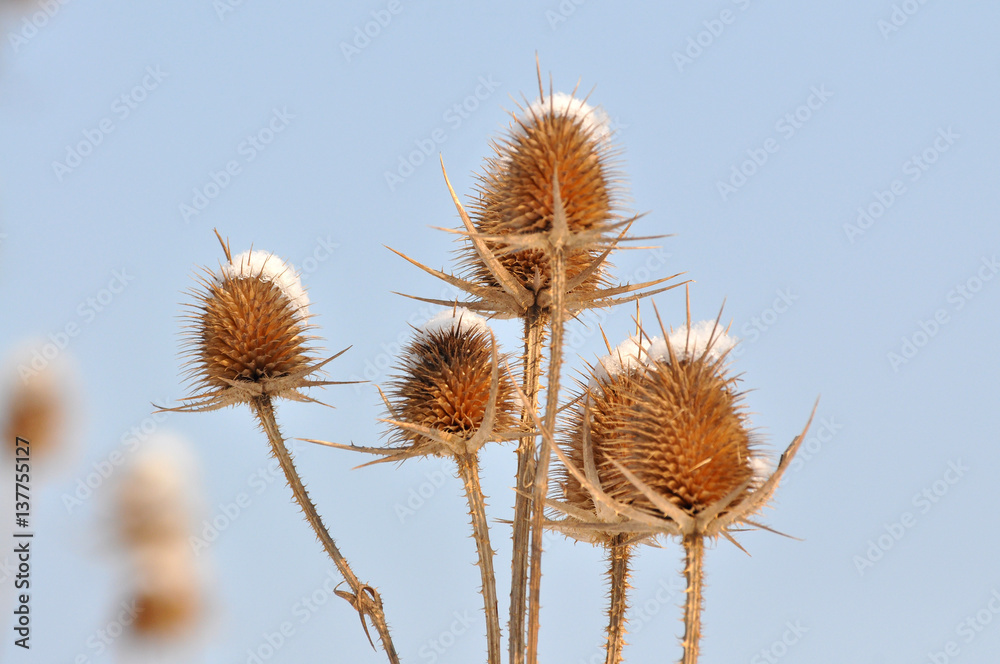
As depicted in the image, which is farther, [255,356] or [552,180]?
[255,356]

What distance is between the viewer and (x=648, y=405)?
348 centimetres

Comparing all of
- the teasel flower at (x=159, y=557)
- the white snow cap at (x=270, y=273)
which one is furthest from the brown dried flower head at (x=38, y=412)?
the white snow cap at (x=270, y=273)

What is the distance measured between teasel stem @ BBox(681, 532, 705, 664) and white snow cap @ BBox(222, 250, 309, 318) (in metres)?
3.14

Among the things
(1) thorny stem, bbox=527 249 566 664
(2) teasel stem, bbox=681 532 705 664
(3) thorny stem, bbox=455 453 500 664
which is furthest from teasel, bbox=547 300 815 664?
(3) thorny stem, bbox=455 453 500 664

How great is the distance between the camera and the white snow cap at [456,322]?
4984 mm

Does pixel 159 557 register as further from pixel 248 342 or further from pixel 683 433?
pixel 683 433

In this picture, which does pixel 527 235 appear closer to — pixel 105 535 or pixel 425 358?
pixel 425 358

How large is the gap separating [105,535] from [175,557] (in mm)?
608

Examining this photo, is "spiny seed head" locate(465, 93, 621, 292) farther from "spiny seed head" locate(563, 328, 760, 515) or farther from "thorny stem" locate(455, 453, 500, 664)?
"thorny stem" locate(455, 453, 500, 664)

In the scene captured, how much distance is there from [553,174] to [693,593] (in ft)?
6.55

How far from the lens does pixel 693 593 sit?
3238 millimetres

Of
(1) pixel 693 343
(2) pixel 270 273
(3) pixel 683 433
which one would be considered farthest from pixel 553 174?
(2) pixel 270 273

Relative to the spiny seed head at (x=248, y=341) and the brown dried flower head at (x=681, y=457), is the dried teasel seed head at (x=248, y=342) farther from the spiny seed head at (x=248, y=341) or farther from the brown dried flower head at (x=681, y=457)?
the brown dried flower head at (x=681, y=457)

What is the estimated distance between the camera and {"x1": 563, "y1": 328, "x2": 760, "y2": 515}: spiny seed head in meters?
3.32
